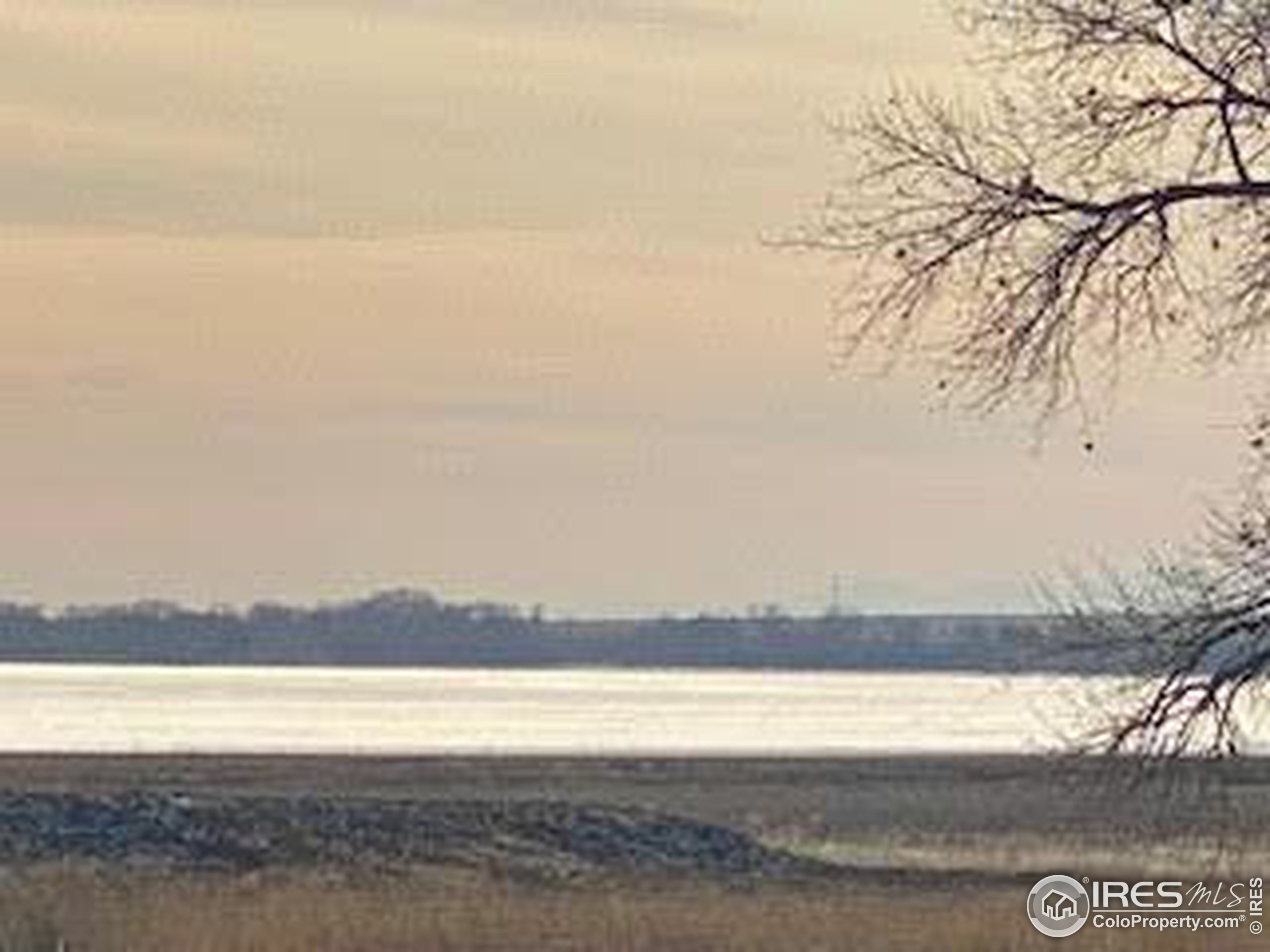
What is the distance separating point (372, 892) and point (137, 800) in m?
14.2

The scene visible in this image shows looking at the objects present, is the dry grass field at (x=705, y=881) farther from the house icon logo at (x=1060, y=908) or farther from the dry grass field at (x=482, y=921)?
the house icon logo at (x=1060, y=908)

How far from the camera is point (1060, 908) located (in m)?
30.2

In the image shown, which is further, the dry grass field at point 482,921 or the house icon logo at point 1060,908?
the dry grass field at point 482,921

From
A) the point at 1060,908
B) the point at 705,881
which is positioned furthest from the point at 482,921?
the point at 705,881

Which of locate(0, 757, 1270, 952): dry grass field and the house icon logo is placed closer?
the house icon logo

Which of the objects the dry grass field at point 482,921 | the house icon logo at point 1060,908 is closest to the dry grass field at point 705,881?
the dry grass field at point 482,921

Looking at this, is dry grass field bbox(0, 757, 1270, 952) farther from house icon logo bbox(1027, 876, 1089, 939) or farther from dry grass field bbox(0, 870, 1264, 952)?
house icon logo bbox(1027, 876, 1089, 939)

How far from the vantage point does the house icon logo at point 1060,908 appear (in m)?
29.4

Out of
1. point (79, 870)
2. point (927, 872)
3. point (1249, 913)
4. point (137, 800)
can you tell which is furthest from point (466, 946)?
point (137, 800)

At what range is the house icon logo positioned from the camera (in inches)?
1157

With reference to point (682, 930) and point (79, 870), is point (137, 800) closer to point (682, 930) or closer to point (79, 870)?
point (79, 870)

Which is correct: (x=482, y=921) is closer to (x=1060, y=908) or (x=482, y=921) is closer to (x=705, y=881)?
(x=1060, y=908)

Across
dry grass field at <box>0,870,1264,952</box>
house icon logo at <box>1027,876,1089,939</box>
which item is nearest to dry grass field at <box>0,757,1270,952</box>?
dry grass field at <box>0,870,1264,952</box>

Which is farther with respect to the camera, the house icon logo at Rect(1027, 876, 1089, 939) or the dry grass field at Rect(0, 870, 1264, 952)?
the dry grass field at Rect(0, 870, 1264, 952)
